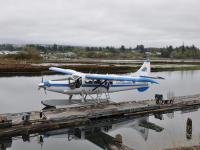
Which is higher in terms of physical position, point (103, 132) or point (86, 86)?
point (86, 86)

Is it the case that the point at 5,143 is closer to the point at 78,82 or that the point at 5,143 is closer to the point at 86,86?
the point at 78,82

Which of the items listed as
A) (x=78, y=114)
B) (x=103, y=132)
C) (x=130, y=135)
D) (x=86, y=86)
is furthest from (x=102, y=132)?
(x=86, y=86)

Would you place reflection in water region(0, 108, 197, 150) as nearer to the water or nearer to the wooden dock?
the water

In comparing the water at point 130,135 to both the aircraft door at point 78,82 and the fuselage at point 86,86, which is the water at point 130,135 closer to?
the fuselage at point 86,86

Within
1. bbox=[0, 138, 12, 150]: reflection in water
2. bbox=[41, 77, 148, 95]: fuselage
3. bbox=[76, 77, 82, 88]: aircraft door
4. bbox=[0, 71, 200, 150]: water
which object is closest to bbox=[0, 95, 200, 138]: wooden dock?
bbox=[0, 138, 12, 150]: reflection in water

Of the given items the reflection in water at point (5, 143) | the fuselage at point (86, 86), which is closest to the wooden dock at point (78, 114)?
the reflection in water at point (5, 143)

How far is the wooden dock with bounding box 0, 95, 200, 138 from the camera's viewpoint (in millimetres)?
15763

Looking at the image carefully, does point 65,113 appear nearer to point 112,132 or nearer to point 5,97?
point 112,132

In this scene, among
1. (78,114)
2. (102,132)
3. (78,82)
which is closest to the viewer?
(102,132)

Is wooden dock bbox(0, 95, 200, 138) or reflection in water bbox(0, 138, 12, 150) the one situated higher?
wooden dock bbox(0, 95, 200, 138)

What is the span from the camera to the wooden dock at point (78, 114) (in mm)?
15763

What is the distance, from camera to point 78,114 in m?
18.2

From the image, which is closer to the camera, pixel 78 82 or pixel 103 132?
pixel 103 132

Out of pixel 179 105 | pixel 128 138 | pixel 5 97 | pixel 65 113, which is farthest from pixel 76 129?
pixel 5 97
